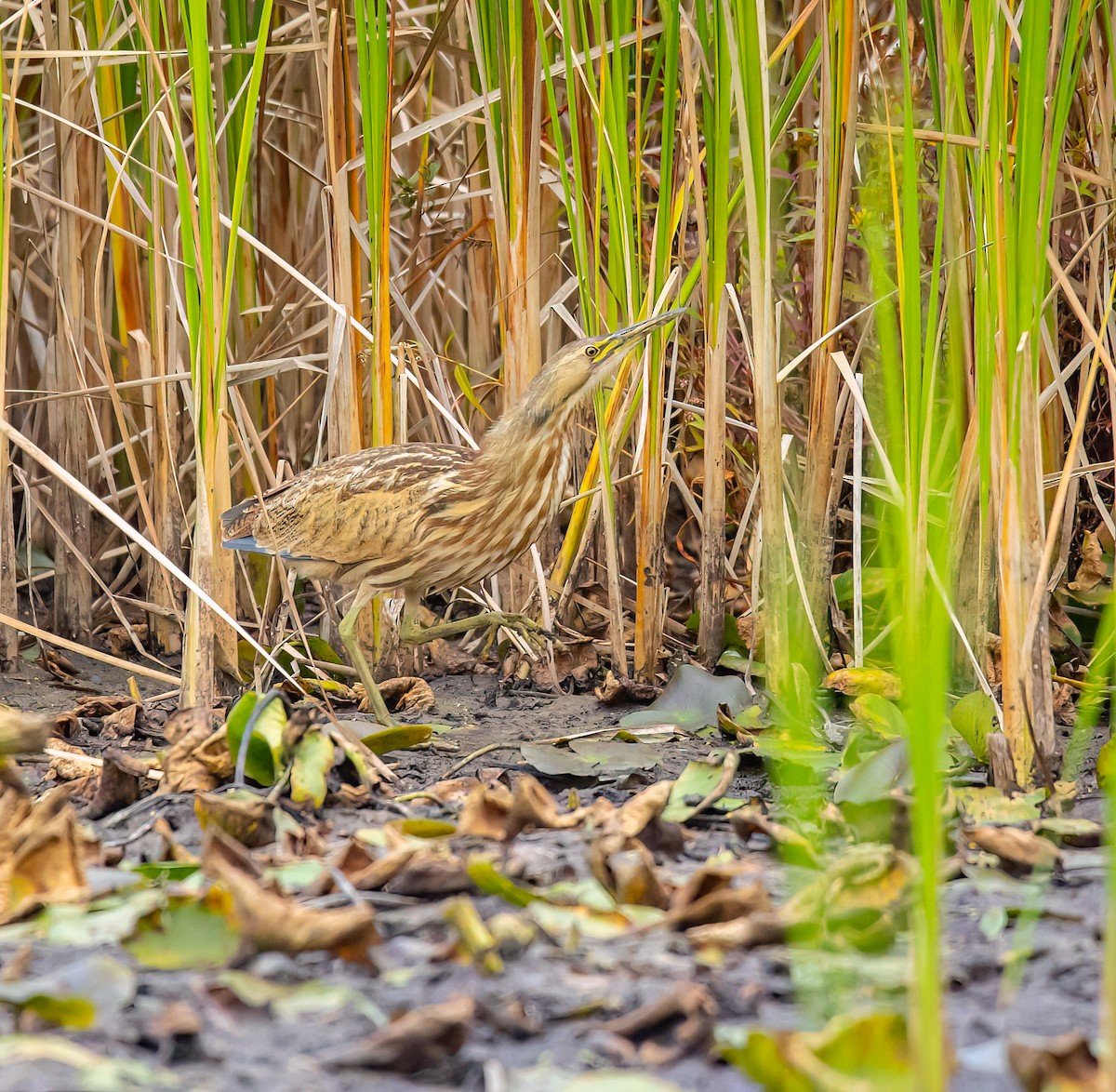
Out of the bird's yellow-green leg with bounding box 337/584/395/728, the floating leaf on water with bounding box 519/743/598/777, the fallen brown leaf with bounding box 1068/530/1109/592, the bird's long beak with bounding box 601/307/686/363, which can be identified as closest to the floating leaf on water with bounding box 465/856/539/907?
the floating leaf on water with bounding box 519/743/598/777

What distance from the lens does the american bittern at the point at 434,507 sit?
3.24 metres

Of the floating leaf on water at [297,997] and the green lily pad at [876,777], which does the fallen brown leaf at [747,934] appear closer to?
the floating leaf on water at [297,997]

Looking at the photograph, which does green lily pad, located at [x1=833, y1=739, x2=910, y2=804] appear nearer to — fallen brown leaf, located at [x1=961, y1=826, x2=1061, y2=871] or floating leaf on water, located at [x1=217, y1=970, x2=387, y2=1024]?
fallen brown leaf, located at [x1=961, y1=826, x2=1061, y2=871]

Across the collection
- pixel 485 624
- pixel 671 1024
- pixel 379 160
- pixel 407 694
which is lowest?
pixel 407 694

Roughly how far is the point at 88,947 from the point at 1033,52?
1.69 m

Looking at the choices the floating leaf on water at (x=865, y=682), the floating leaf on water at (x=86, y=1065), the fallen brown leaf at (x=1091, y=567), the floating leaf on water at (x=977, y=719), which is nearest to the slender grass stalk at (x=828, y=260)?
the floating leaf on water at (x=865, y=682)

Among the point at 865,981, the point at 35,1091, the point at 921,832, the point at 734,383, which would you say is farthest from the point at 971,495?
the point at 35,1091

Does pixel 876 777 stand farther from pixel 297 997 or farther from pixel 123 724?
pixel 123 724

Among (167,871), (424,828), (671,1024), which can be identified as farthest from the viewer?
(424,828)

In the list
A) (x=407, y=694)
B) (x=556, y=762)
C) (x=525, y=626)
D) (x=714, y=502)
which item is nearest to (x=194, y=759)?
(x=556, y=762)

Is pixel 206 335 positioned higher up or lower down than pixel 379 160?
lower down

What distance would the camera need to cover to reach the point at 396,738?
242cm

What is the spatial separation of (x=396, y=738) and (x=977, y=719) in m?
1.02

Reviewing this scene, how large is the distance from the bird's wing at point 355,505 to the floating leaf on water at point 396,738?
91 cm
